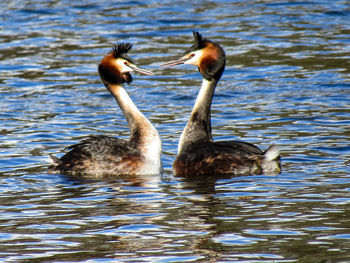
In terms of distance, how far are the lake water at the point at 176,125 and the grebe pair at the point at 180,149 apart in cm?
21

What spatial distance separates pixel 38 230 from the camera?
23.9 feet

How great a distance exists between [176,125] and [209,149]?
295cm

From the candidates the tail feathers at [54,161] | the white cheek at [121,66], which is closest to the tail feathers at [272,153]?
the white cheek at [121,66]

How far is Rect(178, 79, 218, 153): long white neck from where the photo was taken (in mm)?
10328

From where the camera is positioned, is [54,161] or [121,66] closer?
[54,161]

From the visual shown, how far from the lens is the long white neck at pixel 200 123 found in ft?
33.9

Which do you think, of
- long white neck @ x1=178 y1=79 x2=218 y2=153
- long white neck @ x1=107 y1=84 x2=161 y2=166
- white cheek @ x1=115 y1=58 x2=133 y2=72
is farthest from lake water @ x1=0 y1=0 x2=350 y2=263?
white cheek @ x1=115 y1=58 x2=133 y2=72

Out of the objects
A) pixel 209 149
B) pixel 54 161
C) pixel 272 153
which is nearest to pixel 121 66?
pixel 54 161

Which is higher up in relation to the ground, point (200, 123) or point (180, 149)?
point (200, 123)

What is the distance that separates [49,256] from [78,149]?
138 inches

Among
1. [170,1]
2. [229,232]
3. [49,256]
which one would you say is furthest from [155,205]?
[170,1]

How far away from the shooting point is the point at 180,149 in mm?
10281

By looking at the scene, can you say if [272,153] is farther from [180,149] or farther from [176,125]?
[176,125]

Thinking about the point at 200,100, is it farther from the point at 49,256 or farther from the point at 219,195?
the point at 49,256
